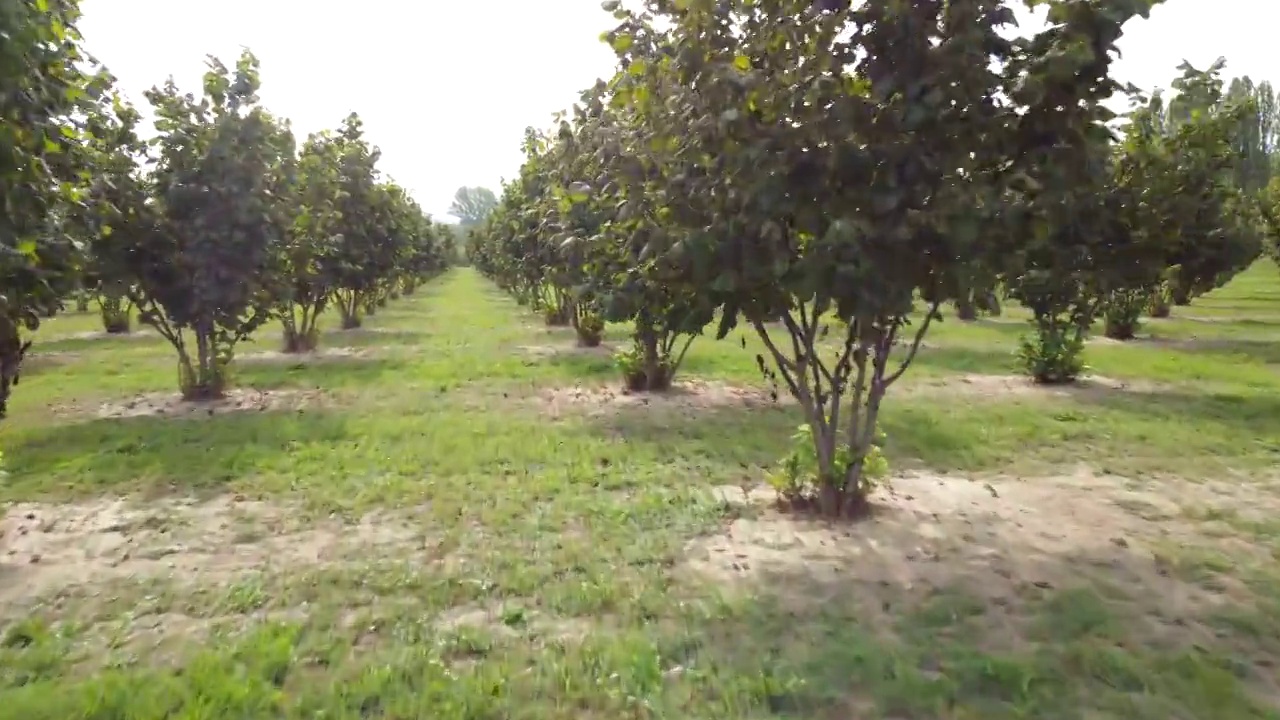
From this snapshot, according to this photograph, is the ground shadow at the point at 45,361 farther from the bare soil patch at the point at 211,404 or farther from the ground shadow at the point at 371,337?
the bare soil patch at the point at 211,404

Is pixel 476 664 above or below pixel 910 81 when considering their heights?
below

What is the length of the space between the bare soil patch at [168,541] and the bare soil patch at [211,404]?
468cm

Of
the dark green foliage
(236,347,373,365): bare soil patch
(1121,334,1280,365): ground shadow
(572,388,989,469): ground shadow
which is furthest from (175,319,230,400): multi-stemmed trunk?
(1121,334,1280,365): ground shadow

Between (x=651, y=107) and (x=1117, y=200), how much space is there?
8.50m

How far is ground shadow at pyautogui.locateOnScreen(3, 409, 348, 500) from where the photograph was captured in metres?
7.96

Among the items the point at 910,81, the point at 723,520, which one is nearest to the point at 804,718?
the point at 723,520

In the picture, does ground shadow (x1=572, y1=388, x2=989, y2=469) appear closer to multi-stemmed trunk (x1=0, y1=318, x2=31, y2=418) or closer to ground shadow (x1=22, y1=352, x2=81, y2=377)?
multi-stemmed trunk (x1=0, y1=318, x2=31, y2=418)

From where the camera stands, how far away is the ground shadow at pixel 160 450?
314 inches

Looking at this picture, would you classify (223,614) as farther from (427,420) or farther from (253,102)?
(253,102)

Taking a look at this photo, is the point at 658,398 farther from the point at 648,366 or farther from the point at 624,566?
the point at 624,566

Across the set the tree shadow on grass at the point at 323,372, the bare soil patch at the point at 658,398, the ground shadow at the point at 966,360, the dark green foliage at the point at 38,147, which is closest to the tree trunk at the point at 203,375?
the tree shadow on grass at the point at 323,372

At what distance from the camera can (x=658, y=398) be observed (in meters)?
12.7

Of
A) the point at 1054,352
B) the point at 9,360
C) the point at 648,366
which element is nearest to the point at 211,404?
the point at 9,360

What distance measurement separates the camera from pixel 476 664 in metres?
4.18
